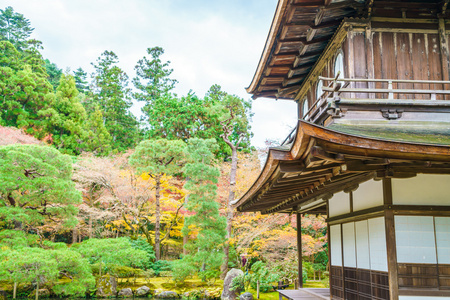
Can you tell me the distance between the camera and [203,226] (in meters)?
18.1

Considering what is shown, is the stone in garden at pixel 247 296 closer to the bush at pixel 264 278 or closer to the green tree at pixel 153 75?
the bush at pixel 264 278

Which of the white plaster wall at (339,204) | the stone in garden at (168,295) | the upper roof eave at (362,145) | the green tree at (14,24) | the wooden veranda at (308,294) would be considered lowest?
the stone in garden at (168,295)

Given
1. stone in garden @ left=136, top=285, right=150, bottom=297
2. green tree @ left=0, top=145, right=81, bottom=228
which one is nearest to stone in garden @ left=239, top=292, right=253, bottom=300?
stone in garden @ left=136, top=285, right=150, bottom=297

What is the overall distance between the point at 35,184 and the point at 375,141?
14114 millimetres

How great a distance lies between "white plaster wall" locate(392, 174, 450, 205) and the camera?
4.78m

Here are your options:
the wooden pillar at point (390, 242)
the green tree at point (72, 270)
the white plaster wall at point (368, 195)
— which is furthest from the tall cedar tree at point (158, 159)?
the wooden pillar at point (390, 242)

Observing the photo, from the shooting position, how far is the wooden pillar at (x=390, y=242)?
453cm

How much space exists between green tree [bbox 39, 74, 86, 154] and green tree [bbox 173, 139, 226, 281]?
38.9 ft

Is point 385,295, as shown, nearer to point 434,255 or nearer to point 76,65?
point 434,255

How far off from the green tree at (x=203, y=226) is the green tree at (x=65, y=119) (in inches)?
467

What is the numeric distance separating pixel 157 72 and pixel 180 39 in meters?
10.0

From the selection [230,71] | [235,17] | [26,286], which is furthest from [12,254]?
[235,17]

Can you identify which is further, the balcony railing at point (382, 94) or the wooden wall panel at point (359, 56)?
the wooden wall panel at point (359, 56)

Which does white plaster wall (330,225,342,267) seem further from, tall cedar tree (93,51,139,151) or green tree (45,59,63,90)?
green tree (45,59,63,90)
